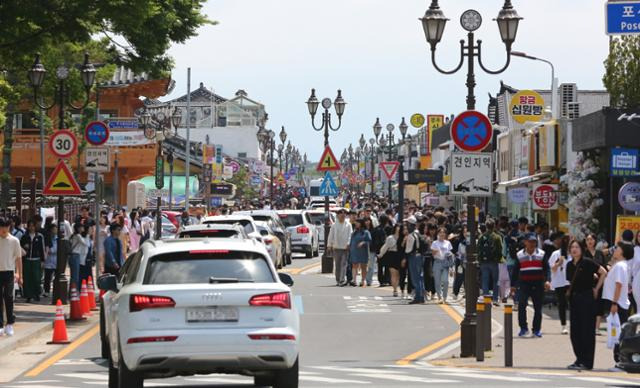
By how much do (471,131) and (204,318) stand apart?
796 cm

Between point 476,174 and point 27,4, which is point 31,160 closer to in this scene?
point 27,4

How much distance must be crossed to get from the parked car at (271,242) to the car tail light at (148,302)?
79.0 ft

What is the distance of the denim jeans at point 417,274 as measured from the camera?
98.0 feet

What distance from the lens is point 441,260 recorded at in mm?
29531

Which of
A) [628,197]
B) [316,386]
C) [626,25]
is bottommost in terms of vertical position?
[316,386]

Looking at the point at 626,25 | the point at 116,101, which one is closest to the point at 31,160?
the point at 116,101

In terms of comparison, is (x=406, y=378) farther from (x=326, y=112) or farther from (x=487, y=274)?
(x=326, y=112)

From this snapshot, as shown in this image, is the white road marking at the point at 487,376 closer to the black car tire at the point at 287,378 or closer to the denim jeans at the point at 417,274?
the black car tire at the point at 287,378

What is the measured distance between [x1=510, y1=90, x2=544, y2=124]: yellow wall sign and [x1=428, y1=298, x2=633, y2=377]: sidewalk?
38.1m

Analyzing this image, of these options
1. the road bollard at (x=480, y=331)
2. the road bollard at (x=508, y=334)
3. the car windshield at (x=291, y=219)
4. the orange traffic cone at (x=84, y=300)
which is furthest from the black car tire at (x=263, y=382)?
the car windshield at (x=291, y=219)

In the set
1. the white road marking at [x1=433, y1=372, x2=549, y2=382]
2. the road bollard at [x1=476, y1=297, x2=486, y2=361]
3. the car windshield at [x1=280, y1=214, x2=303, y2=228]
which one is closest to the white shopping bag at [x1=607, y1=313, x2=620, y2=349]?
the road bollard at [x1=476, y1=297, x2=486, y2=361]

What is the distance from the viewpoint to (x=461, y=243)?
30.7 meters

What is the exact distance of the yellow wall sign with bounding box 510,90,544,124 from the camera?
62375 mm

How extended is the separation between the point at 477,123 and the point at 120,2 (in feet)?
28.4
